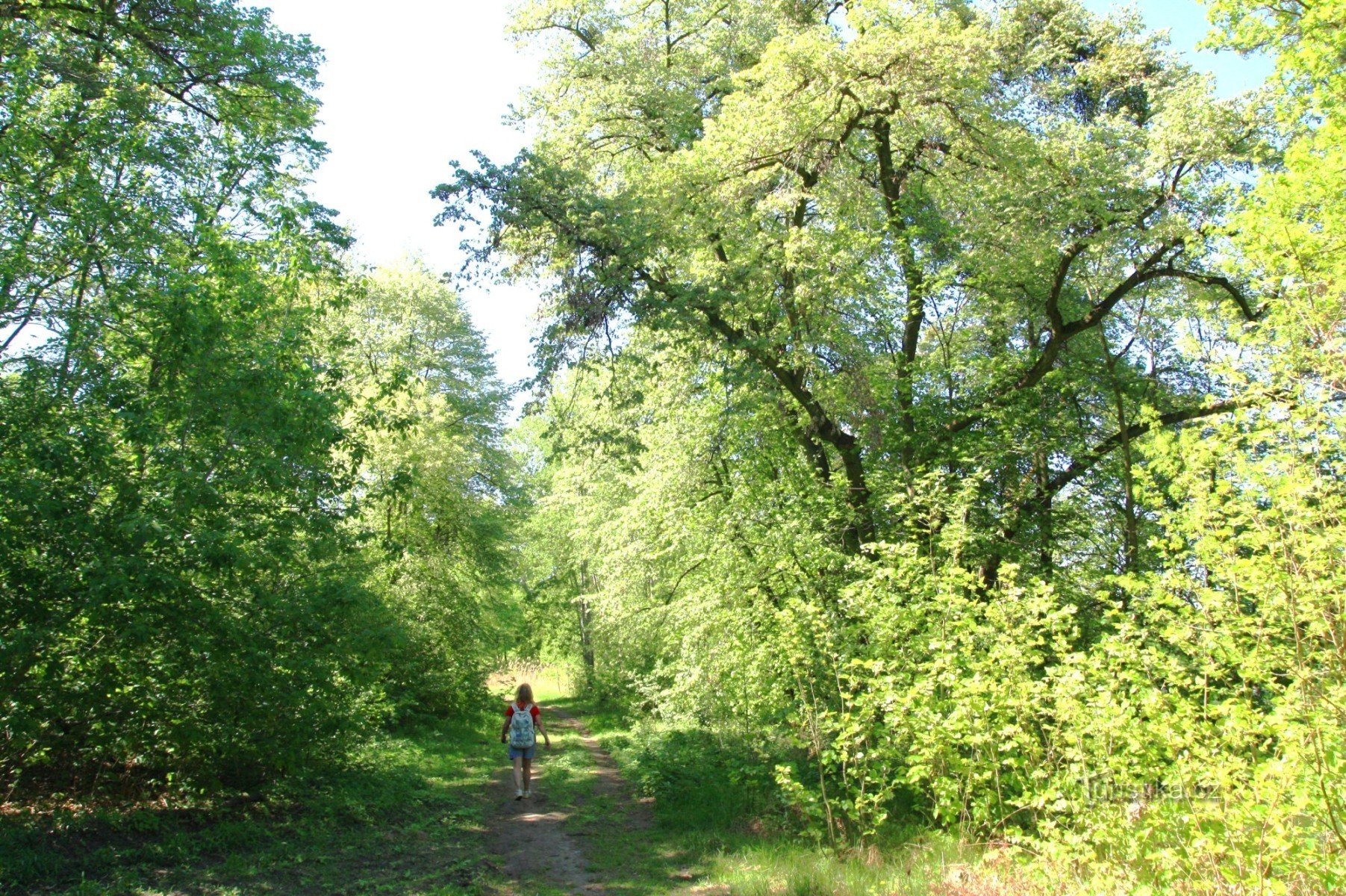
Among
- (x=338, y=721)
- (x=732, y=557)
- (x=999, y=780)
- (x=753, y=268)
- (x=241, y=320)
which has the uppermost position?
(x=753, y=268)

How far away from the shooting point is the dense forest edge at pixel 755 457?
5.97 m

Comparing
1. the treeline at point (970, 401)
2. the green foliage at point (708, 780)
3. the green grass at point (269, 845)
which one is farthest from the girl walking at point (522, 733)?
the treeline at point (970, 401)

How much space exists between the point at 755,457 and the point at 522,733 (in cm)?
612

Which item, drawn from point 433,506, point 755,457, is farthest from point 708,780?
point 433,506

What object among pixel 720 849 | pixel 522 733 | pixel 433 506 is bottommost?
pixel 720 849

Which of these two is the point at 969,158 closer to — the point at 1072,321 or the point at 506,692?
the point at 1072,321

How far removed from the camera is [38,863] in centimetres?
668

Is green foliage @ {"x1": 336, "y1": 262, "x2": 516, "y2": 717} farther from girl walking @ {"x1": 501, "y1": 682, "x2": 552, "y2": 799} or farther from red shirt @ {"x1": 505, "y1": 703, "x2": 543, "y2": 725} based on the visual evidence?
red shirt @ {"x1": 505, "y1": 703, "x2": 543, "y2": 725}

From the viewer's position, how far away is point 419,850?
8.94m

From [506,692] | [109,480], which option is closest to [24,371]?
[109,480]

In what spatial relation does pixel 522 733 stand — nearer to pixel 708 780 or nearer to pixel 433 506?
pixel 708 780

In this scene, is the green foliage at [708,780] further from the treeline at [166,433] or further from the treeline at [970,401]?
the treeline at [166,433]

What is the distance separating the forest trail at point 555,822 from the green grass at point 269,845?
14.2 inches

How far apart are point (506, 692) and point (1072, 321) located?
66.7 ft
